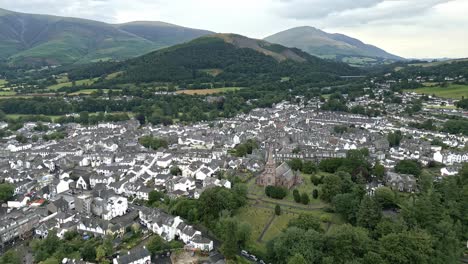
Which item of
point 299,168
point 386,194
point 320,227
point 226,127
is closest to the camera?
point 320,227

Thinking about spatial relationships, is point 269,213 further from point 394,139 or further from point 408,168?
point 394,139

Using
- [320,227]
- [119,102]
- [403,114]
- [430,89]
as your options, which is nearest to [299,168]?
[320,227]

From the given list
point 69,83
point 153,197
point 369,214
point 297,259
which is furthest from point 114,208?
point 69,83

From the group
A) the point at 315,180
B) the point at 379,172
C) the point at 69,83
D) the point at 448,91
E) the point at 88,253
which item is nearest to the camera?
the point at 88,253

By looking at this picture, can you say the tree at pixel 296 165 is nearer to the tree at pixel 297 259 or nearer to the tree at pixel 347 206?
the tree at pixel 347 206

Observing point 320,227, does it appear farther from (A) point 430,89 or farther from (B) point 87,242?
(A) point 430,89

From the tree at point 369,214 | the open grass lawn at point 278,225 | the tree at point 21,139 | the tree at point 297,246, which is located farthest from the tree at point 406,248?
the tree at point 21,139
